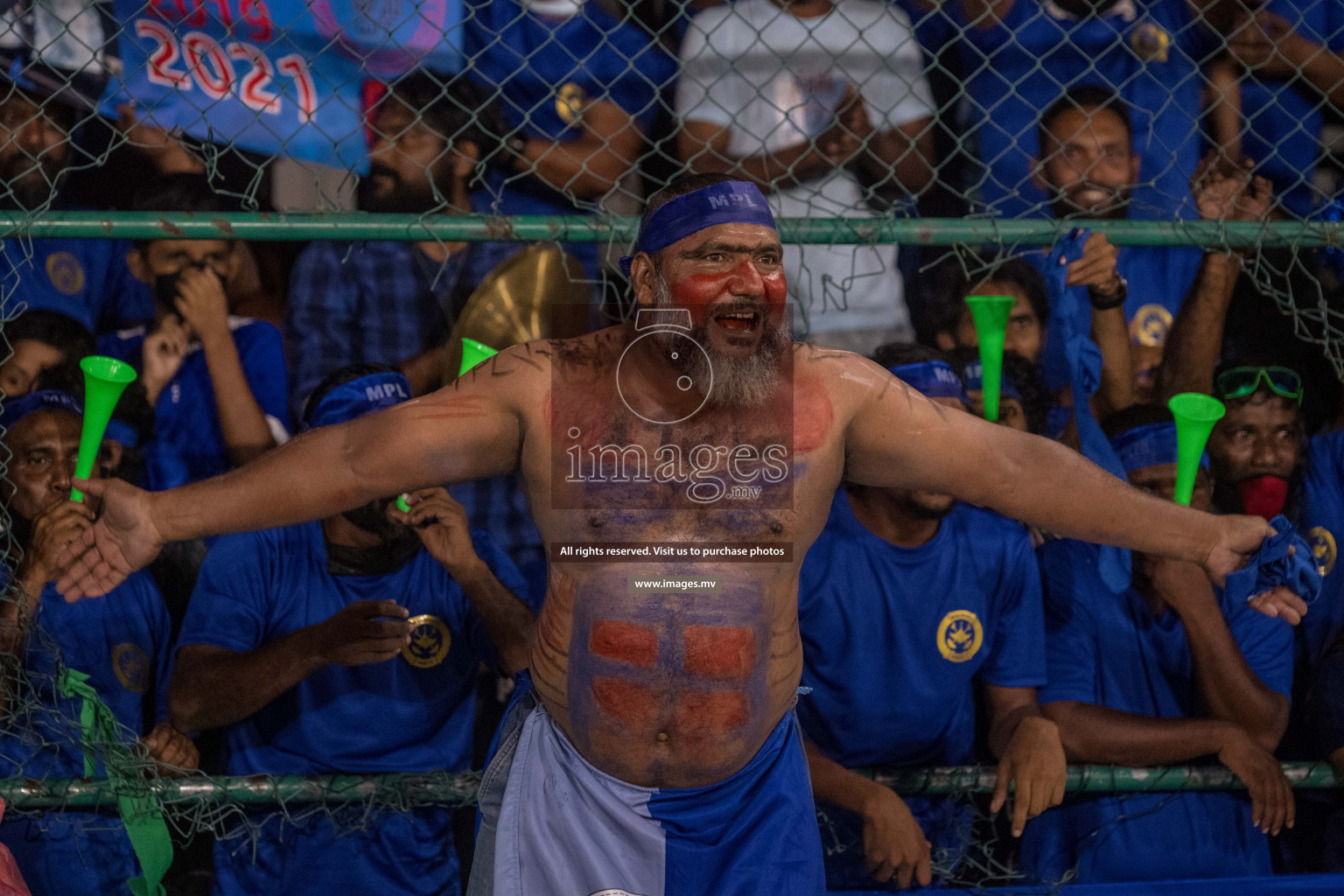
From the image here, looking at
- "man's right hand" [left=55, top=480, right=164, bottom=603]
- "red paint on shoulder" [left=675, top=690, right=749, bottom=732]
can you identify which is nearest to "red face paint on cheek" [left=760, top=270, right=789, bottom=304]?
"red paint on shoulder" [left=675, top=690, right=749, bottom=732]

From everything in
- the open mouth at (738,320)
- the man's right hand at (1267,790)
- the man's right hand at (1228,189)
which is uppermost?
the man's right hand at (1228,189)

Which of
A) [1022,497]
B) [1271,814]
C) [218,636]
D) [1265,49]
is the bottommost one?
[1271,814]

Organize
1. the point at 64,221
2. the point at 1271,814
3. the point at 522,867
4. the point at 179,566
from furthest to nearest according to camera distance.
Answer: the point at 179,566, the point at 1271,814, the point at 64,221, the point at 522,867

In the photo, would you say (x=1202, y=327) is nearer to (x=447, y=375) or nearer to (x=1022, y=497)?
(x=1022, y=497)

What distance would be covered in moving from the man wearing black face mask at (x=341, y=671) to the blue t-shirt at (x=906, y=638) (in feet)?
2.75

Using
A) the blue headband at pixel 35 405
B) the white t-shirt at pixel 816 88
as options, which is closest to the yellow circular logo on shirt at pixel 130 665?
the blue headband at pixel 35 405

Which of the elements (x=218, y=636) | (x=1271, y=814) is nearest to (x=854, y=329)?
(x=1271, y=814)

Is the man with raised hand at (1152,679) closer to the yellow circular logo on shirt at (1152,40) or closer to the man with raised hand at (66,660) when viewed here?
the yellow circular logo on shirt at (1152,40)

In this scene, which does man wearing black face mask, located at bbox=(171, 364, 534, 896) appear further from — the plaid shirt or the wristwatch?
the wristwatch

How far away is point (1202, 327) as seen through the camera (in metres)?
3.23

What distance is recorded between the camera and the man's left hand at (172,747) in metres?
2.89

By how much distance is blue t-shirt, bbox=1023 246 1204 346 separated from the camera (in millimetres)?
3238

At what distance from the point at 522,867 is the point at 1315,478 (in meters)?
2.52

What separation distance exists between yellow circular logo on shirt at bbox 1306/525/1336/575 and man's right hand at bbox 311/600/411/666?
257 centimetres
